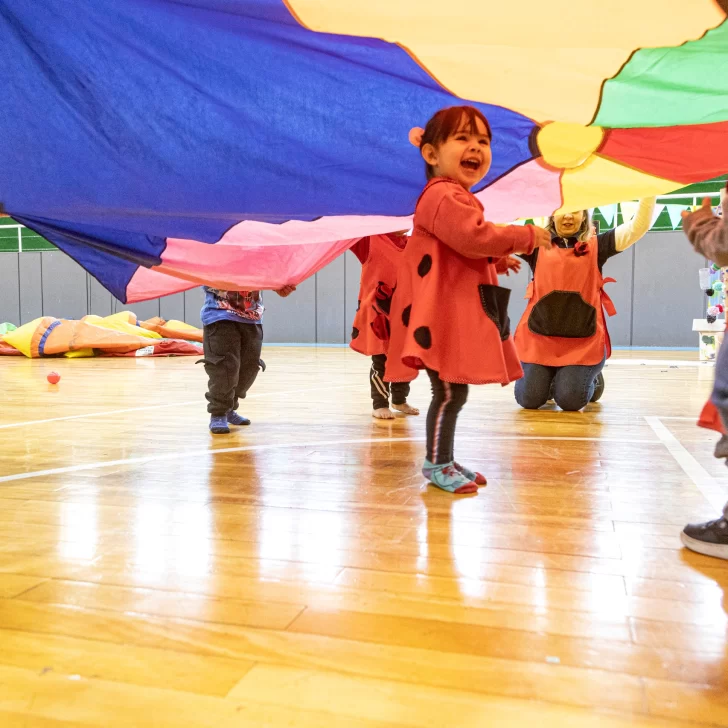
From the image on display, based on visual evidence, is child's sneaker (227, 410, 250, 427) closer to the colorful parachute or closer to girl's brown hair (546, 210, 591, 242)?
the colorful parachute

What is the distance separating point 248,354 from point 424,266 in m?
1.11

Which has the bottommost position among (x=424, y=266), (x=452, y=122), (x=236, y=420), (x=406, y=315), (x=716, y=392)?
(x=236, y=420)

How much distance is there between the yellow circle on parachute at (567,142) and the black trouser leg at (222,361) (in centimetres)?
120

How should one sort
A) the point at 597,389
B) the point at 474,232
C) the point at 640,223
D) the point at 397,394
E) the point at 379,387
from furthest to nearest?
the point at 597,389
the point at 397,394
the point at 379,387
the point at 640,223
the point at 474,232

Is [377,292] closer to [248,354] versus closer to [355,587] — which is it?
[248,354]

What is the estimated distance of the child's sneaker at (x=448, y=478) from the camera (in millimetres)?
1627

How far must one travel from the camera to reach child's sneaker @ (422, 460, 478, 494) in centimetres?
163

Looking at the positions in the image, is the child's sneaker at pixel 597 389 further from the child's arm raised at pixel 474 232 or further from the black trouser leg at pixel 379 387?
the child's arm raised at pixel 474 232

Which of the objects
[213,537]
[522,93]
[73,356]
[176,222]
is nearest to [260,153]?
[176,222]

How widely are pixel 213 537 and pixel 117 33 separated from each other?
1.00 metres

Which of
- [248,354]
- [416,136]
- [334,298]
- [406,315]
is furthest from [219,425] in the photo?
[334,298]

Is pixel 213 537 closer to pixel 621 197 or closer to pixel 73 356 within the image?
pixel 621 197

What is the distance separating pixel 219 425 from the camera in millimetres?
2520

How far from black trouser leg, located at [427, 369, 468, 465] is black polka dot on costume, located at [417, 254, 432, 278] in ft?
0.77
